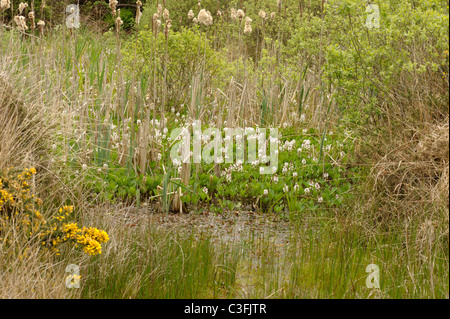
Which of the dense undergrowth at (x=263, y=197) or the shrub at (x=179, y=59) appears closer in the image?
the dense undergrowth at (x=263, y=197)

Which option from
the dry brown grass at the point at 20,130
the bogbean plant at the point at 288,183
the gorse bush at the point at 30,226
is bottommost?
the bogbean plant at the point at 288,183

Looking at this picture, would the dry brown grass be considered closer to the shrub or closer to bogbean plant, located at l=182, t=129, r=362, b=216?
bogbean plant, located at l=182, t=129, r=362, b=216

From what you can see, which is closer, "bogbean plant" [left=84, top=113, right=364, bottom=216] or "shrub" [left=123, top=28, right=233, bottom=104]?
"bogbean plant" [left=84, top=113, right=364, bottom=216]

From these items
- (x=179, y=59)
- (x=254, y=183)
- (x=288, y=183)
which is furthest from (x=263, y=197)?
(x=179, y=59)

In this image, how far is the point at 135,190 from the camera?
16.6ft

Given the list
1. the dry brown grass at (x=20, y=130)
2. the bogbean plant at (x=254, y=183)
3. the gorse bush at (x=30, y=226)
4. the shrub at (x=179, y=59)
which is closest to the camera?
the gorse bush at (x=30, y=226)

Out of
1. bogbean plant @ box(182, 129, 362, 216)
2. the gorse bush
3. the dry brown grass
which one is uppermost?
the dry brown grass

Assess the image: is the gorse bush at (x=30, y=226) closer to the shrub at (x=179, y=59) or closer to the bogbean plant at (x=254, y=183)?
the bogbean plant at (x=254, y=183)

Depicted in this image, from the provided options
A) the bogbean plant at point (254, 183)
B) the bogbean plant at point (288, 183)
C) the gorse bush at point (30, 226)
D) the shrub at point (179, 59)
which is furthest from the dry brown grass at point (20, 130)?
the shrub at point (179, 59)

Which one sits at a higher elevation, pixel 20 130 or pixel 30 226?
pixel 20 130

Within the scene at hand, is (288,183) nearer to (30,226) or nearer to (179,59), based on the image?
(30,226)

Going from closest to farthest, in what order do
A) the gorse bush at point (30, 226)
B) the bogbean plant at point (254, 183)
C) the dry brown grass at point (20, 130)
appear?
the gorse bush at point (30, 226)
the dry brown grass at point (20, 130)
the bogbean plant at point (254, 183)

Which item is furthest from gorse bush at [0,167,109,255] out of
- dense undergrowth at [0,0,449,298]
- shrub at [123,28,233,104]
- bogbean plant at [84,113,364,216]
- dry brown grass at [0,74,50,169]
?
shrub at [123,28,233,104]

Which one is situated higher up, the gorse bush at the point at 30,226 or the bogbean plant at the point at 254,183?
the gorse bush at the point at 30,226
